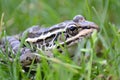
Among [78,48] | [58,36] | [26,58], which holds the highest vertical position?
[58,36]

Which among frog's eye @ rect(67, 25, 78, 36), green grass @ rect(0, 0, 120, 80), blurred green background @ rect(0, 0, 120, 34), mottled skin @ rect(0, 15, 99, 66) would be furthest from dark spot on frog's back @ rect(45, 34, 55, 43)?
blurred green background @ rect(0, 0, 120, 34)

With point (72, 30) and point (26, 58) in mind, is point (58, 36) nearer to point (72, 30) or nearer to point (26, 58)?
point (72, 30)

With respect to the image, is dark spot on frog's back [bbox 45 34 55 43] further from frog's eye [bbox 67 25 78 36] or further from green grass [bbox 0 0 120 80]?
green grass [bbox 0 0 120 80]

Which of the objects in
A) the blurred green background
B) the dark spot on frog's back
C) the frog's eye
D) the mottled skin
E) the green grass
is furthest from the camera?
the blurred green background

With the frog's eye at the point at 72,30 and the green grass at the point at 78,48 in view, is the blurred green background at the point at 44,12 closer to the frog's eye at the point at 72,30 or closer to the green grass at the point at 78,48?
the green grass at the point at 78,48

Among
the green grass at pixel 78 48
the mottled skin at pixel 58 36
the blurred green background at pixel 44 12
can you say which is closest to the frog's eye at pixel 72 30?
the mottled skin at pixel 58 36

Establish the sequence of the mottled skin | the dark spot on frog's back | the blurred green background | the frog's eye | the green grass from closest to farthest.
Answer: the green grass
the mottled skin
the frog's eye
the dark spot on frog's back
the blurred green background

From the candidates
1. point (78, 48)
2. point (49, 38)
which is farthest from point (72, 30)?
point (78, 48)

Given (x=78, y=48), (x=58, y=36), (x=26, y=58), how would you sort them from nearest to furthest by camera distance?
1. (x=78, y=48)
2. (x=26, y=58)
3. (x=58, y=36)

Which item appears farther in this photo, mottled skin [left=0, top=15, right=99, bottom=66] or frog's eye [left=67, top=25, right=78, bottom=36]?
frog's eye [left=67, top=25, right=78, bottom=36]
